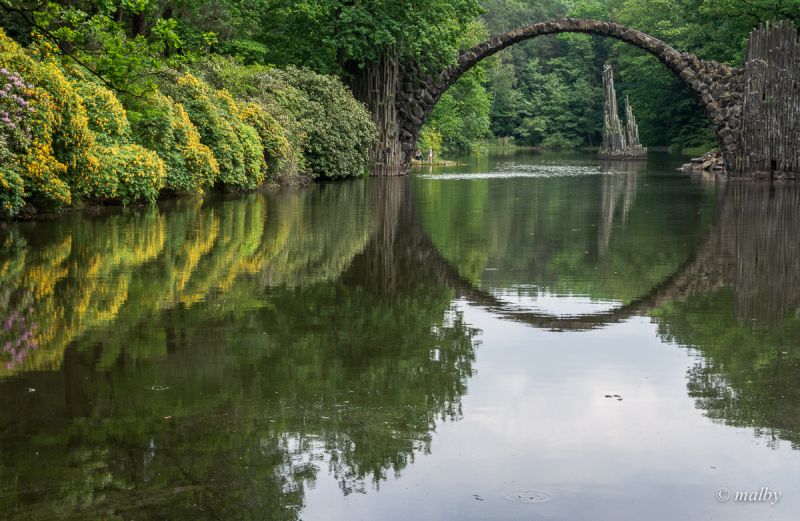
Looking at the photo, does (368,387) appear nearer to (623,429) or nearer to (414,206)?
(623,429)

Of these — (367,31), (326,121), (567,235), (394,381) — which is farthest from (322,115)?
(394,381)

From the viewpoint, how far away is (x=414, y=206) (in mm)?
22906

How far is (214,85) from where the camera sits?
2806 centimetres

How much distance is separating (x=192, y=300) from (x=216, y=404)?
12.0 ft

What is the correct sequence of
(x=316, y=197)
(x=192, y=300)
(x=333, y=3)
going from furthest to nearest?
(x=333, y=3) < (x=316, y=197) < (x=192, y=300)

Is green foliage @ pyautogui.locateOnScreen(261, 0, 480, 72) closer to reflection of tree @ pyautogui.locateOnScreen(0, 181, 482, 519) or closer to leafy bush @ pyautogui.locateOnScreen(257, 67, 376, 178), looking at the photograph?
leafy bush @ pyautogui.locateOnScreen(257, 67, 376, 178)

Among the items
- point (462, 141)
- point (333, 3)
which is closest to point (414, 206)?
Answer: point (333, 3)

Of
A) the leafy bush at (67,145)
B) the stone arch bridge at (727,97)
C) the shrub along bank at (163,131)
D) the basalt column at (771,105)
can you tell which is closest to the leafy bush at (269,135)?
the shrub along bank at (163,131)

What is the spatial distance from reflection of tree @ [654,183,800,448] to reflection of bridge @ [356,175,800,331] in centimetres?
2

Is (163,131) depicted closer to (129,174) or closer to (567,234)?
A: (129,174)

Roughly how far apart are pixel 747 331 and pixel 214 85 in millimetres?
21438

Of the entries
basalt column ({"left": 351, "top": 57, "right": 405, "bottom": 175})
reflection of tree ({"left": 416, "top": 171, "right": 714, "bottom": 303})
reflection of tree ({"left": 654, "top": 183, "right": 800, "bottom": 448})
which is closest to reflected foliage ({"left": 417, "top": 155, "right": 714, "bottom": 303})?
reflection of tree ({"left": 416, "top": 171, "right": 714, "bottom": 303})

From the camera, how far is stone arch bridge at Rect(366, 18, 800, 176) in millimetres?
35688

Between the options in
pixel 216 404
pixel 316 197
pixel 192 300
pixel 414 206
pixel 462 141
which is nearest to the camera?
pixel 216 404
